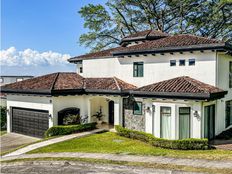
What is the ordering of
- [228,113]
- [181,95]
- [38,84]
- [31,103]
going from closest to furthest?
1. [181,95]
2. [228,113]
3. [31,103]
4. [38,84]

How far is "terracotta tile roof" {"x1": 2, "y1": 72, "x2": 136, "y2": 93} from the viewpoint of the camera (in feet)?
75.7

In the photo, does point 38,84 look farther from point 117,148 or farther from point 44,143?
point 117,148

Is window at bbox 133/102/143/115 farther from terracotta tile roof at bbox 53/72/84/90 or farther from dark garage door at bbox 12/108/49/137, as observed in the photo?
dark garage door at bbox 12/108/49/137

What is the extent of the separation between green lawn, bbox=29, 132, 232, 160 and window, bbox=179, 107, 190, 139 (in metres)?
1.81

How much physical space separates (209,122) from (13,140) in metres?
16.0

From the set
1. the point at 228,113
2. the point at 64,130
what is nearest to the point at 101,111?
the point at 64,130

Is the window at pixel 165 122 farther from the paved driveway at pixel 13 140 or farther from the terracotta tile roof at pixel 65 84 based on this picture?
the paved driveway at pixel 13 140

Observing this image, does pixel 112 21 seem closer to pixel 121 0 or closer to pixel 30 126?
pixel 121 0

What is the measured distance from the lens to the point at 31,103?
2378 cm

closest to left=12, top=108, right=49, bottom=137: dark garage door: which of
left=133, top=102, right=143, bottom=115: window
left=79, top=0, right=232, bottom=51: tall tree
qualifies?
left=133, top=102, right=143, bottom=115: window

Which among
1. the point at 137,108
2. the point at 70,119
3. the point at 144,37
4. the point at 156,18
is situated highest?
the point at 156,18

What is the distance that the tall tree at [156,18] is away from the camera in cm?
3916

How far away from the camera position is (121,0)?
1650 inches

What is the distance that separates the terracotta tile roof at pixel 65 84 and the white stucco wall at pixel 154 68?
0.92m
